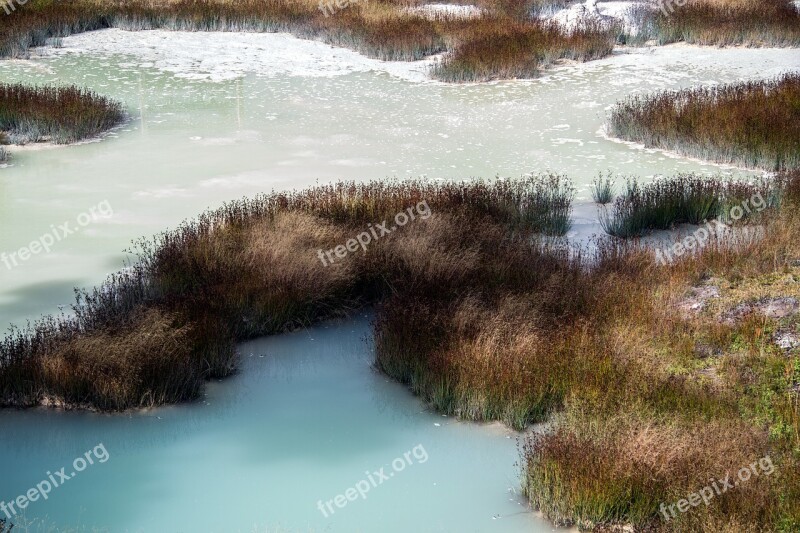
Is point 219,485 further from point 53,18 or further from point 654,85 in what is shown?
point 53,18

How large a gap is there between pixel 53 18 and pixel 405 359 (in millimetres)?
17192

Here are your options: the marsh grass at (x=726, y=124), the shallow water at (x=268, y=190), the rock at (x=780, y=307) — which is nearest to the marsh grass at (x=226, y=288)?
the shallow water at (x=268, y=190)

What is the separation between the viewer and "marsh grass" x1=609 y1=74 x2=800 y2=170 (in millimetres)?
11680

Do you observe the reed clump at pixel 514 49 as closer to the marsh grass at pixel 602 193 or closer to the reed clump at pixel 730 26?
the reed clump at pixel 730 26

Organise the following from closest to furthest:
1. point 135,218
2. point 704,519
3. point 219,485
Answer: point 704,519 → point 219,485 → point 135,218

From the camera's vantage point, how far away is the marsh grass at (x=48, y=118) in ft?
43.1

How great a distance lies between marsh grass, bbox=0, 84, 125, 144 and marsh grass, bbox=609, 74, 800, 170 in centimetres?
748

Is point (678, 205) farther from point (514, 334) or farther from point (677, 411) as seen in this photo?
point (677, 411)

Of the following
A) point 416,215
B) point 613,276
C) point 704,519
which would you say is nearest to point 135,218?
point 416,215

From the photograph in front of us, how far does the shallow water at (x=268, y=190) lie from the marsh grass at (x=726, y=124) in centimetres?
44

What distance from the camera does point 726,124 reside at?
12.2 metres

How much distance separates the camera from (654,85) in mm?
15969

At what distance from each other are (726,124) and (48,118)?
9.29 meters

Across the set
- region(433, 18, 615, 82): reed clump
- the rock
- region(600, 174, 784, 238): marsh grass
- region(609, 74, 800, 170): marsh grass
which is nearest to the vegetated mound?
the rock
